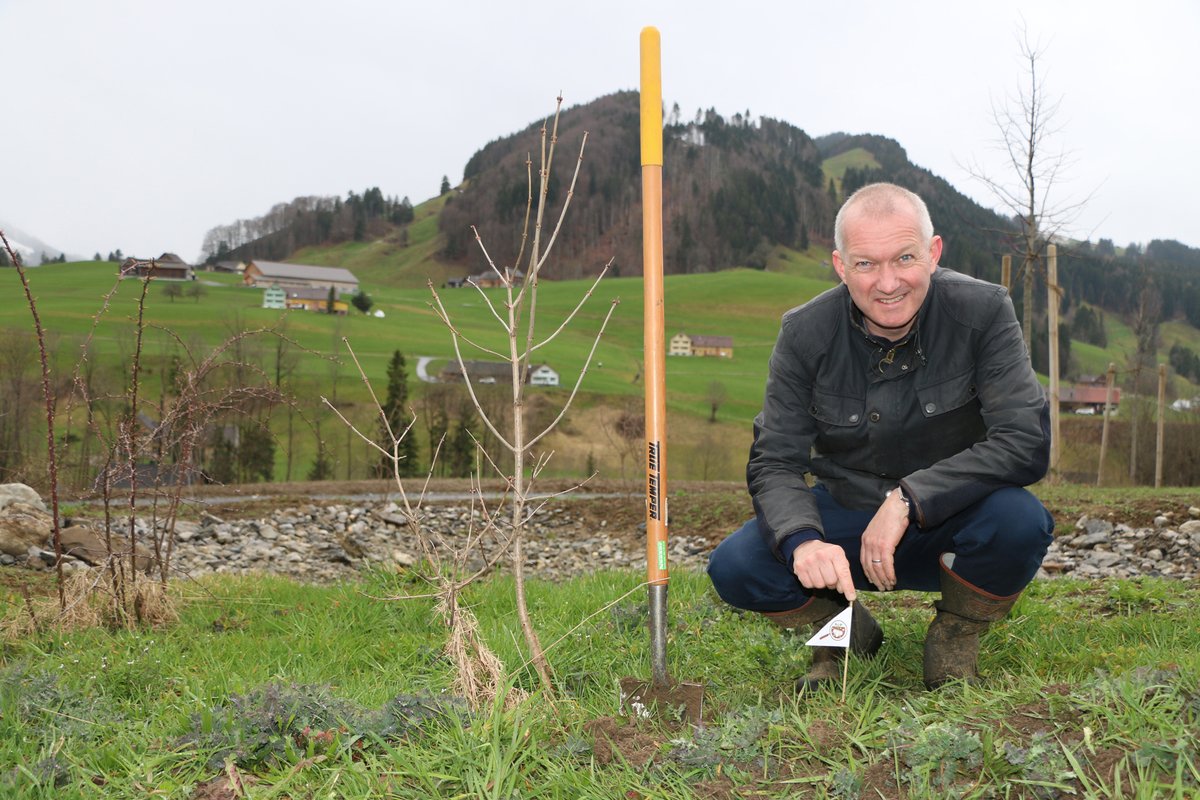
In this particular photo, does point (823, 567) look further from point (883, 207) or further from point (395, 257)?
point (395, 257)

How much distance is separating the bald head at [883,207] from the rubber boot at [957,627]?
1.15 metres

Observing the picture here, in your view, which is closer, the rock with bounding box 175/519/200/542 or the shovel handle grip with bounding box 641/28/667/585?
the shovel handle grip with bounding box 641/28/667/585

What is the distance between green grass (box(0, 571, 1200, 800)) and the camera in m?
2.10

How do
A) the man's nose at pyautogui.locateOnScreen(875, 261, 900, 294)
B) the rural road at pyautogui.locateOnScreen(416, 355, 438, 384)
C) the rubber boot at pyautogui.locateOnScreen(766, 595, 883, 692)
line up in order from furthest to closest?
the rural road at pyautogui.locateOnScreen(416, 355, 438, 384), the rubber boot at pyautogui.locateOnScreen(766, 595, 883, 692), the man's nose at pyautogui.locateOnScreen(875, 261, 900, 294)

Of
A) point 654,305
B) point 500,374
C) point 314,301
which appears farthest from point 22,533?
point 314,301

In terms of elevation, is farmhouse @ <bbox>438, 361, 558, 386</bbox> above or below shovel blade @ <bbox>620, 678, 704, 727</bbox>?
below

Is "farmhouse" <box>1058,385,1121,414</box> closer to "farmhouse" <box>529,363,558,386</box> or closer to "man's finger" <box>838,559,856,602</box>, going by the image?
"farmhouse" <box>529,363,558,386</box>

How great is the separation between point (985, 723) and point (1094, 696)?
302 millimetres

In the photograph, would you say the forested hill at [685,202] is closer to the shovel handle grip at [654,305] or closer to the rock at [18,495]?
the rock at [18,495]

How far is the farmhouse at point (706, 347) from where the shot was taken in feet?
223

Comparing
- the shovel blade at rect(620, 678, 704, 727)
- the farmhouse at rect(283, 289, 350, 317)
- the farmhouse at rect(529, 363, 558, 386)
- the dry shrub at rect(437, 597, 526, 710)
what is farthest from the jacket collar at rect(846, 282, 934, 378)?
the farmhouse at rect(283, 289, 350, 317)

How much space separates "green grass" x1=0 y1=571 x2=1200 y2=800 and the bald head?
1490 mm

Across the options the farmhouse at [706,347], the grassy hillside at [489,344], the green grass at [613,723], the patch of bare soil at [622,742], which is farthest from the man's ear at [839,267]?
the farmhouse at [706,347]

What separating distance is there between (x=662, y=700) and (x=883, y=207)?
178 cm
